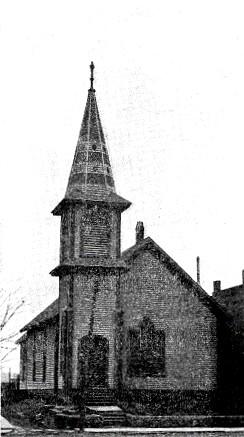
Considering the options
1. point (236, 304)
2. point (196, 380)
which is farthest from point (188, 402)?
point (236, 304)

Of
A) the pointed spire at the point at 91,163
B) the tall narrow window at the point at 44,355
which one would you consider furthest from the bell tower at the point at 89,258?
the tall narrow window at the point at 44,355

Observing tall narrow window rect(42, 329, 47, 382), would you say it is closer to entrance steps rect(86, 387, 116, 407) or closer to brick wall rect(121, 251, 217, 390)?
brick wall rect(121, 251, 217, 390)

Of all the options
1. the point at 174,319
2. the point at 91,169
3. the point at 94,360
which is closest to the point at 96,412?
the point at 94,360

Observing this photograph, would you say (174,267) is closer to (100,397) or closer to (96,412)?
(100,397)

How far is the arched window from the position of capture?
31.6 metres

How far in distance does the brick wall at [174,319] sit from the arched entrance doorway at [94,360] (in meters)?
1.70

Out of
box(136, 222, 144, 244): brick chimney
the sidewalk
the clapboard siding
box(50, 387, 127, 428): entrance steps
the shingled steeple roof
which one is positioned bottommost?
the sidewalk

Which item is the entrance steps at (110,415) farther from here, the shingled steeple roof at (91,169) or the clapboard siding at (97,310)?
the shingled steeple roof at (91,169)

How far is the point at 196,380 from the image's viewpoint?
32.8 metres

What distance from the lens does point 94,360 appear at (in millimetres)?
30422

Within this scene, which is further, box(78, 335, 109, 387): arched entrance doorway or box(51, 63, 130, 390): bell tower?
box(51, 63, 130, 390): bell tower

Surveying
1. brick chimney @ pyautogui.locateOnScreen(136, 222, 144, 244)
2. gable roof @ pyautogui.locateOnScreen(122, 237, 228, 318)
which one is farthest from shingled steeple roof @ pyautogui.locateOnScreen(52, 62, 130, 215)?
brick chimney @ pyautogui.locateOnScreen(136, 222, 144, 244)

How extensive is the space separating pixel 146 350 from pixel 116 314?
2523 mm

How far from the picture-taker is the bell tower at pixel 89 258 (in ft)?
99.7
